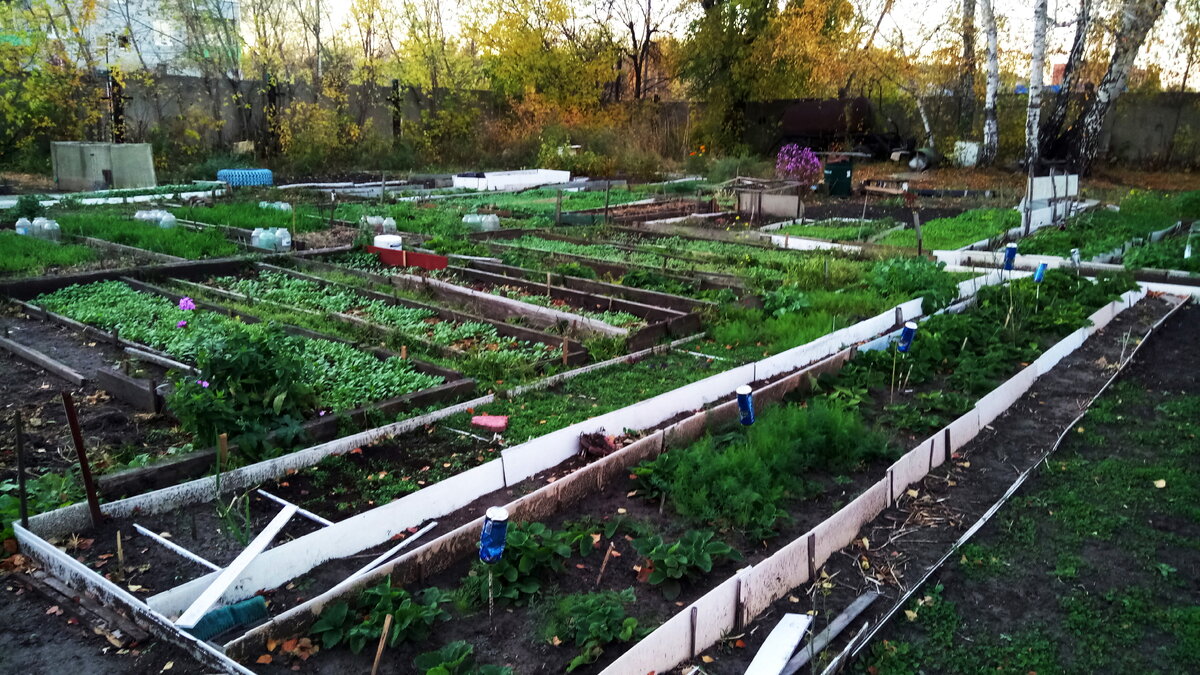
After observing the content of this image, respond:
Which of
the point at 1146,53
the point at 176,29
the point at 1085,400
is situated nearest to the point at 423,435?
the point at 1085,400

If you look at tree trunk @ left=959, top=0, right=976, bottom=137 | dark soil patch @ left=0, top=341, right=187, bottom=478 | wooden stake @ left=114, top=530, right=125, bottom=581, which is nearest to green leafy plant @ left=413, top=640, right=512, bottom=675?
wooden stake @ left=114, top=530, right=125, bottom=581

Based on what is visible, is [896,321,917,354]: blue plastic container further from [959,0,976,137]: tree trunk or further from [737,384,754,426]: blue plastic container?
[959,0,976,137]: tree trunk

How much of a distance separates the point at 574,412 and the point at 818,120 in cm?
1741

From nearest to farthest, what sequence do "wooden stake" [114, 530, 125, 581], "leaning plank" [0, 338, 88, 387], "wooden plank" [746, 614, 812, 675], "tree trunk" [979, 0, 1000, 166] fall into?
"wooden plank" [746, 614, 812, 675] < "wooden stake" [114, 530, 125, 581] < "leaning plank" [0, 338, 88, 387] < "tree trunk" [979, 0, 1000, 166]

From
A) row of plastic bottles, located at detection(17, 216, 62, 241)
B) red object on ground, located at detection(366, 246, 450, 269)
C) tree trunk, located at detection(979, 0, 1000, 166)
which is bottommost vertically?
red object on ground, located at detection(366, 246, 450, 269)

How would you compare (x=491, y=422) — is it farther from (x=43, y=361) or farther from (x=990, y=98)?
(x=990, y=98)

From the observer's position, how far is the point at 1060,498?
3848 mm

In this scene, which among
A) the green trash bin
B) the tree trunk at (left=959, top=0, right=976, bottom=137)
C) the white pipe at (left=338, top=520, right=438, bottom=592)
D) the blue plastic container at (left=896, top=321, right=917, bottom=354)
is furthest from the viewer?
the tree trunk at (left=959, top=0, right=976, bottom=137)

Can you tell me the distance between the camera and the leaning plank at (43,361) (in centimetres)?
498

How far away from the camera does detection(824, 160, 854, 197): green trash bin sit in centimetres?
1530

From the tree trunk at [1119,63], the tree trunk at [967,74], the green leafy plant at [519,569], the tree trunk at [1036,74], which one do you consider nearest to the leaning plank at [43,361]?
the green leafy plant at [519,569]

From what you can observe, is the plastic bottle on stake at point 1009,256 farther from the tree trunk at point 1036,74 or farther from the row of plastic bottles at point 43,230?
the row of plastic bottles at point 43,230

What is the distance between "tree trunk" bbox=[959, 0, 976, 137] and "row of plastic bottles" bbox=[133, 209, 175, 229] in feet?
51.8

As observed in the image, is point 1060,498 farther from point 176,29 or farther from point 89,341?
point 176,29
